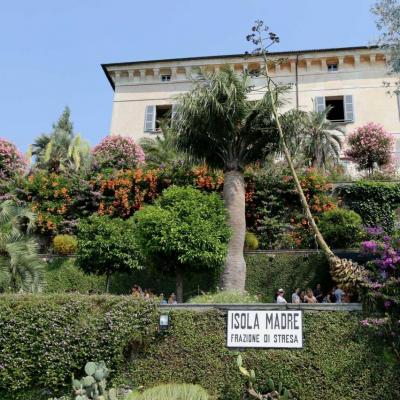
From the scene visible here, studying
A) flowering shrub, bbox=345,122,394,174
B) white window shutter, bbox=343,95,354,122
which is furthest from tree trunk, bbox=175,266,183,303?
white window shutter, bbox=343,95,354,122

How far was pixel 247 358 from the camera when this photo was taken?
995 cm

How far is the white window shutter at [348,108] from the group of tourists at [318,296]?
14.0 m

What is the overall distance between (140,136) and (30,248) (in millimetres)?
15569

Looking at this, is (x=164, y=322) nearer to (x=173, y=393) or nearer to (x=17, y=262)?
(x=173, y=393)

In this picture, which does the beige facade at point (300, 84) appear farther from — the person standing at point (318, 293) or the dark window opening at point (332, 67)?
the person standing at point (318, 293)

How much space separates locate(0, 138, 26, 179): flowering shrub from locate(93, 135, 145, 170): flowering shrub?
371 centimetres

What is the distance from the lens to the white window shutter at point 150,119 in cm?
2964

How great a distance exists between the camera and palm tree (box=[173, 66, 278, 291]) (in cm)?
1491

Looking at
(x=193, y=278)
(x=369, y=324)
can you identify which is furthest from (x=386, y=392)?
(x=193, y=278)

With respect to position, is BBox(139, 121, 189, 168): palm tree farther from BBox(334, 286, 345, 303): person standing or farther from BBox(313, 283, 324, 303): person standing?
BBox(334, 286, 345, 303): person standing

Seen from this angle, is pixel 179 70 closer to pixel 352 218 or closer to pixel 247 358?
pixel 352 218

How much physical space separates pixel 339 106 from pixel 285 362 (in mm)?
22510

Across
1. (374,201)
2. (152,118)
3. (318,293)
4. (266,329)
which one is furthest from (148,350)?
(152,118)

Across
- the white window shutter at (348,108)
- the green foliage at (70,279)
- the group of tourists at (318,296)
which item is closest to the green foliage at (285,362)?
the group of tourists at (318,296)
